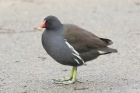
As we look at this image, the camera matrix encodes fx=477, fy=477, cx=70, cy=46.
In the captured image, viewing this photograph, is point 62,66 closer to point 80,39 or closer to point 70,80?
point 70,80

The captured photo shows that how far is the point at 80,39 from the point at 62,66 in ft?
4.20

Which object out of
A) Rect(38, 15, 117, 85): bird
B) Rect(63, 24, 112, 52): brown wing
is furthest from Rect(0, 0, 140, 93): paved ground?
Rect(63, 24, 112, 52): brown wing

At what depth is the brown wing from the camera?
6468 millimetres

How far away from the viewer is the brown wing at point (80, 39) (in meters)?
6.47

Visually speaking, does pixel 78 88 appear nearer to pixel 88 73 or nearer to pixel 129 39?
pixel 88 73

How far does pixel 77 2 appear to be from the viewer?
43.8 feet

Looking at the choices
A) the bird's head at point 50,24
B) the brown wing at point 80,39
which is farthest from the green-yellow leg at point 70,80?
the bird's head at point 50,24

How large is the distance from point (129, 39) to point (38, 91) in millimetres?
3841

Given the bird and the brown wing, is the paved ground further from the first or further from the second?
the brown wing

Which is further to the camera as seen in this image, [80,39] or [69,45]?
[80,39]

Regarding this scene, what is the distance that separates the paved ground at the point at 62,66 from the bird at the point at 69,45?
1.12 feet

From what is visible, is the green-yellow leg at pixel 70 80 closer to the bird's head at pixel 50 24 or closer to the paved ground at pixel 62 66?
the paved ground at pixel 62 66

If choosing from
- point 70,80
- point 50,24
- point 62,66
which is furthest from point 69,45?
point 62,66

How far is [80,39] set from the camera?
6.53m
